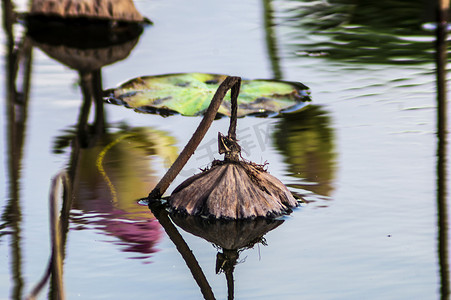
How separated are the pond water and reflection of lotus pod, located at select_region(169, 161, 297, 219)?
62 mm

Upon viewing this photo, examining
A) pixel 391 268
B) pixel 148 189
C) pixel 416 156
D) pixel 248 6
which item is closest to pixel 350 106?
pixel 416 156

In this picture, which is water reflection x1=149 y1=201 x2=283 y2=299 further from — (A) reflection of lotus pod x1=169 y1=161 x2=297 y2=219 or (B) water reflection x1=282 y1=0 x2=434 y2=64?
(B) water reflection x1=282 y1=0 x2=434 y2=64

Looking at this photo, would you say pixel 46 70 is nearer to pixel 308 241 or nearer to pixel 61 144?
pixel 61 144

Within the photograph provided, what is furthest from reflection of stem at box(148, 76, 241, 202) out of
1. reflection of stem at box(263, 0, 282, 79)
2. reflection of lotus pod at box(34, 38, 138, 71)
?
reflection of lotus pod at box(34, 38, 138, 71)

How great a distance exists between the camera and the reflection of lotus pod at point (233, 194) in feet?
7.36

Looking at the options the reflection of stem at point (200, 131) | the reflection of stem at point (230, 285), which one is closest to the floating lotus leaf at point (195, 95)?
the reflection of stem at point (200, 131)

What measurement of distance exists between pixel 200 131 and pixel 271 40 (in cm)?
206

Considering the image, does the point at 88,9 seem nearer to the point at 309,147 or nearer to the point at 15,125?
the point at 15,125

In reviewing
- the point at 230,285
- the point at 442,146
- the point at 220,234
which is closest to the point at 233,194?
the point at 220,234

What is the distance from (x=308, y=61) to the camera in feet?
12.8

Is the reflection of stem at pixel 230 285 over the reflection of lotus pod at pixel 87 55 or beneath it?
beneath

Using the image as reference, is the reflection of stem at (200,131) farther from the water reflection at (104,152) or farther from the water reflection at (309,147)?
the water reflection at (309,147)

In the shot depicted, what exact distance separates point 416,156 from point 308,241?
775 mm

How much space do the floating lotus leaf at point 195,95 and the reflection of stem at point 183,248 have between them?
2.98 feet
